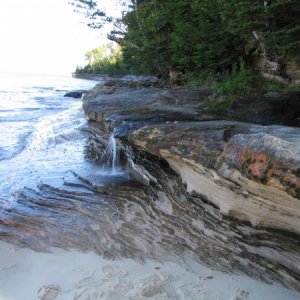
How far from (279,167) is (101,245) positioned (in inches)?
86.5

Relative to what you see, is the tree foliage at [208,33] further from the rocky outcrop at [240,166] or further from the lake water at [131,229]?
A: the lake water at [131,229]

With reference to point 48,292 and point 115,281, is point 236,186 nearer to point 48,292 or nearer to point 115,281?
point 115,281

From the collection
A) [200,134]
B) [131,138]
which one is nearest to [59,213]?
[131,138]

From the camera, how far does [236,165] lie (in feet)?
12.4

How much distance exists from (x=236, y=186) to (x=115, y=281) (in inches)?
62.0

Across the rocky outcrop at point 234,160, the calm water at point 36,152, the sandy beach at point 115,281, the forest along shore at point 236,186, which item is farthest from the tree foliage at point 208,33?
Answer: the sandy beach at point 115,281

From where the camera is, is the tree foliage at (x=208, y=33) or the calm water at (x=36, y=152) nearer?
the calm water at (x=36, y=152)

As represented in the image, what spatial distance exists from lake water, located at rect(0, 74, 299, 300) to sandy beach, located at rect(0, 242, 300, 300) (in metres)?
0.01

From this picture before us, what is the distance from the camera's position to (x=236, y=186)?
3.93 m

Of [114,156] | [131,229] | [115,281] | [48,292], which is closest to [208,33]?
[114,156]

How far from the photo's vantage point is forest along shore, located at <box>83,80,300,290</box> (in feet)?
11.6

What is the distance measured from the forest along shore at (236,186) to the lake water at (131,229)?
0.02 m

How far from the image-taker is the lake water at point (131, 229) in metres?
3.60

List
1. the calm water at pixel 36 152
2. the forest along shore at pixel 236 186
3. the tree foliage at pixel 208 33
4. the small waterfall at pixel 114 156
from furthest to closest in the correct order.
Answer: the tree foliage at pixel 208 33 < the small waterfall at pixel 114 156 < the calm water at pixel 36 152 < the forest along shore at pixel 236 186
